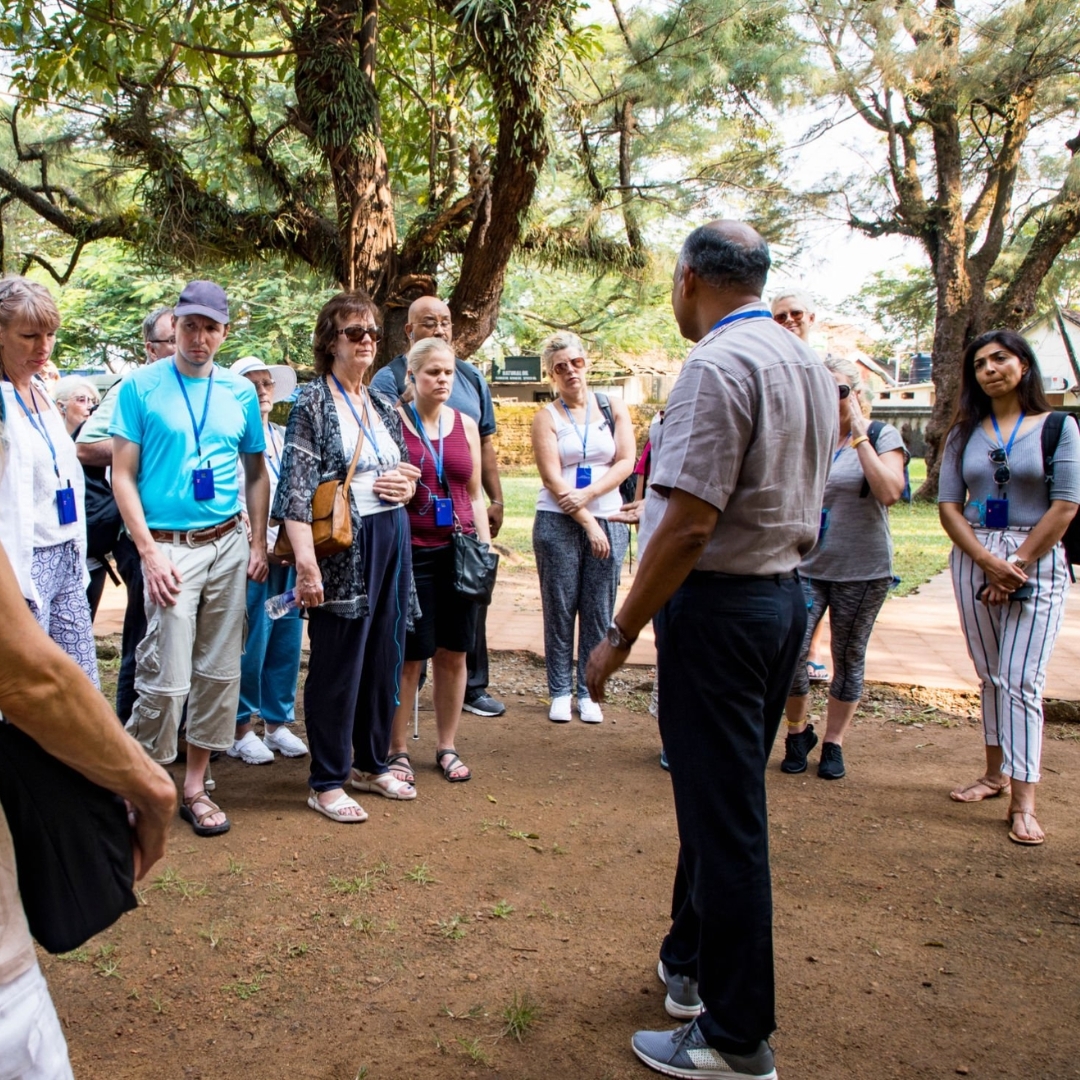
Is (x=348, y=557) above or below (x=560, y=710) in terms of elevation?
above

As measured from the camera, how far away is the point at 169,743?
3578 millimetres

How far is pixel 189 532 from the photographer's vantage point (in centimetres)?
353

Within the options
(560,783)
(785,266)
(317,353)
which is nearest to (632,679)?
(560,783)

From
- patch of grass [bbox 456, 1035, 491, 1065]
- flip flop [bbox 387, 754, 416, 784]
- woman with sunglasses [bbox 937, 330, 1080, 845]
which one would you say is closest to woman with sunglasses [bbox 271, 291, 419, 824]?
flip flop [bbox 387, 754, 416, 784]

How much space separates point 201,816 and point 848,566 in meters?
2.73

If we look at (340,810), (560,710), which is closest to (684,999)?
(340,810)

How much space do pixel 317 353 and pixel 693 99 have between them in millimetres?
8136

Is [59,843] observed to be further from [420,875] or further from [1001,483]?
[1001,483]

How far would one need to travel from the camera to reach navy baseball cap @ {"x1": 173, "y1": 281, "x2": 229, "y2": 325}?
137 inches

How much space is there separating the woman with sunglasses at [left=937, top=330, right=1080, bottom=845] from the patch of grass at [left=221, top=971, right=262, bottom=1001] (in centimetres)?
262

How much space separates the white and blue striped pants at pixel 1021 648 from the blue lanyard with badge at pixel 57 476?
3185 millimetres

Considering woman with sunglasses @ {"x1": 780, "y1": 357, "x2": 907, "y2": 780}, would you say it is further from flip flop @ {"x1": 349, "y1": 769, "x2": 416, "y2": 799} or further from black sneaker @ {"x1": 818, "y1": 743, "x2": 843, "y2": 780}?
flip flop @ {"x1": 349, "y1": 769, "x2": 416, "y2": 799}

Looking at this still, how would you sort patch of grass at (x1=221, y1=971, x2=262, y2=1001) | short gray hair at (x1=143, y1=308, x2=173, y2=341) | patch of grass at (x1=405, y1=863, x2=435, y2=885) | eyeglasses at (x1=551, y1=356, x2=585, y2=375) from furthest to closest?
eyeglasses at (x1=551, y1=356, x2=585, y2=375), short gray hair at (x1=143, y1=308, x2=173, y2=341), patch of grass at (x1=405, y1=863, x2=435, y2=885), patch of grass at (x1=221, y1=971, x2=262, y2=1001)

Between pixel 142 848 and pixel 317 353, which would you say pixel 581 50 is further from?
pixel 142 848
